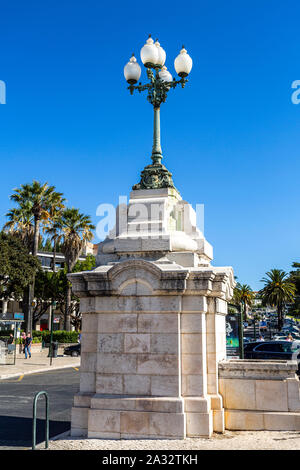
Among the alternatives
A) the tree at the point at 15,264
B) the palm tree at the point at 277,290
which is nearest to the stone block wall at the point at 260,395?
the tree at the point at 15,264

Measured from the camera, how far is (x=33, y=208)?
3522 cm

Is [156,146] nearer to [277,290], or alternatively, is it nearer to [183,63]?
[183,63]

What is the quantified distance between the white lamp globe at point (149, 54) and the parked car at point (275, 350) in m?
11.8

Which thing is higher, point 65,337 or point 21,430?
point 65,337

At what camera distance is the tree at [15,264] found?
105 ft

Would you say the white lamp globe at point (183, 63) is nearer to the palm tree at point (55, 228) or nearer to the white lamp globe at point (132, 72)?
the white lamp globe at point (132, 72)

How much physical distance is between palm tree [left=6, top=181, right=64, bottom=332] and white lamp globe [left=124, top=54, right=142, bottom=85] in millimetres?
26896

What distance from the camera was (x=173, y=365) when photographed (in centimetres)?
697

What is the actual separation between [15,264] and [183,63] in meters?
26.8

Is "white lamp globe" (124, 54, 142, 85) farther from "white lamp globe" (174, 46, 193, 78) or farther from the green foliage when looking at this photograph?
the green foliage

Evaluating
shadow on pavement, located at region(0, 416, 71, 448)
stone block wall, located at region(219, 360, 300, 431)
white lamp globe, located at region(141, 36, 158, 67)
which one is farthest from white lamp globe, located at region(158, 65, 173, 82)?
shadow on pavement, located at region(0, 416, 71, 448)

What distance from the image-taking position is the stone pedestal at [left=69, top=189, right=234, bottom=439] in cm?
685

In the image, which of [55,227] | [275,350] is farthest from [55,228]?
[275,350]
